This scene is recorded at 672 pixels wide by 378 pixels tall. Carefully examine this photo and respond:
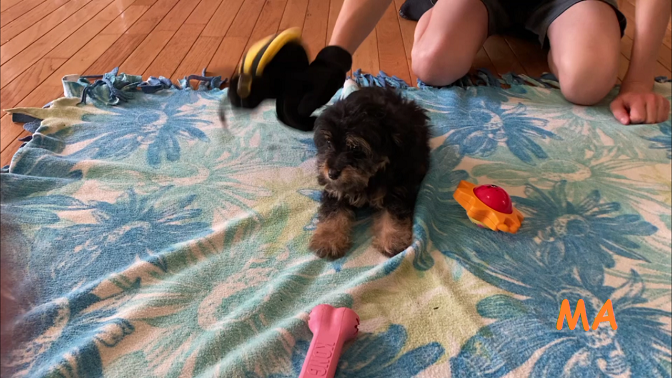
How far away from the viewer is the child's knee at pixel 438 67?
5.22 feet

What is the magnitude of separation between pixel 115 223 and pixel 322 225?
1.70 ft

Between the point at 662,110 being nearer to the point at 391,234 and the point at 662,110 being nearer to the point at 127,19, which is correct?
the point at 391,234

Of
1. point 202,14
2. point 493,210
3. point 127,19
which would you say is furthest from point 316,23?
point 493,210

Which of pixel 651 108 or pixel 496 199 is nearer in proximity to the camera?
pixel 496 199

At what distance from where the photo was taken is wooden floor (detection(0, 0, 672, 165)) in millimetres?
1648

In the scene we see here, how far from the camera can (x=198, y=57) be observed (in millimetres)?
1890

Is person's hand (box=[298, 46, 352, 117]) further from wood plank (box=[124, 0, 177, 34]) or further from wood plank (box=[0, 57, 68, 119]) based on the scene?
wood plank (box=[124, 0, 177, 34])

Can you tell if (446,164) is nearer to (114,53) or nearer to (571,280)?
(571,280)

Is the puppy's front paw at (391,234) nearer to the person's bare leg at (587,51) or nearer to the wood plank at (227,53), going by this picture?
the person's bare leg at (587,51)

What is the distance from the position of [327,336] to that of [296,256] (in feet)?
0.86

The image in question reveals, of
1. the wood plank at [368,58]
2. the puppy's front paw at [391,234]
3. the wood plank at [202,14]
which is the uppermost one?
the wood plank at [202,14]

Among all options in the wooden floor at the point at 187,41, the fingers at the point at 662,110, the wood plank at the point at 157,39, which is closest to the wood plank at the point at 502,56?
the wooden floor at the point at 187,41

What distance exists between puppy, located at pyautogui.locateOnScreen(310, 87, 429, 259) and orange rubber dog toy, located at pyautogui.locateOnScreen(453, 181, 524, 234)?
152 mm

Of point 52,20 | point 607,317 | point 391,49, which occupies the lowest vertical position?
point 607,317
